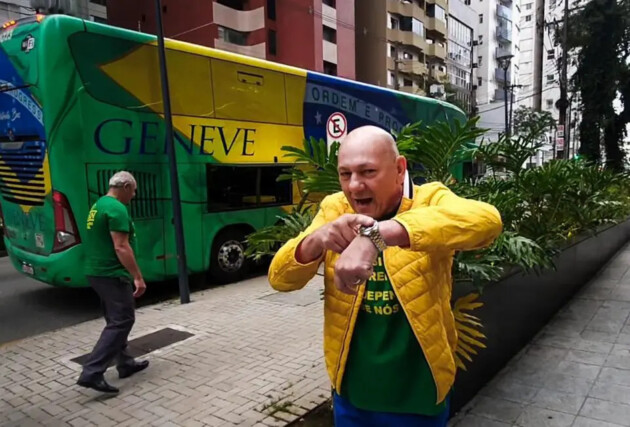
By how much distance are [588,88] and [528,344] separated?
1500cm

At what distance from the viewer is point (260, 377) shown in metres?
4.24

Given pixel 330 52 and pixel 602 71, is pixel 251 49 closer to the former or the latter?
pixel 330 52

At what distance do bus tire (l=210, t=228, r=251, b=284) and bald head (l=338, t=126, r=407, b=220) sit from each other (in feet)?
21.1

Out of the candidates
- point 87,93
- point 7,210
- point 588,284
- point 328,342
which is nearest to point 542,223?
point 588,284

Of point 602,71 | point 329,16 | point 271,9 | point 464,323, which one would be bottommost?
point 464,323

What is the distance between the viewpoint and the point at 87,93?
6141mm

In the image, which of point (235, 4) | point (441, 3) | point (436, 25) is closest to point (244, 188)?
point (235, 4)

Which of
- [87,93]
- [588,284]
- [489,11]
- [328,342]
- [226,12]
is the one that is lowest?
[588,284]

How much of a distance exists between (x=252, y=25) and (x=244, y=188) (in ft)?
74.3

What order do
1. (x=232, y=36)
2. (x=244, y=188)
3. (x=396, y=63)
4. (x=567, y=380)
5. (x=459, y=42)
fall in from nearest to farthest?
(x=567, y=380)
(x=244, y=188)
(x=232, y=36)
(x=396, y=63)
(x=459, y=42)

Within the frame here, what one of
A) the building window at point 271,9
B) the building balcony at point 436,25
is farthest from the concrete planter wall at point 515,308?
the building balcony at point 436,25

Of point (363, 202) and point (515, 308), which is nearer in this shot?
point (363, 202)

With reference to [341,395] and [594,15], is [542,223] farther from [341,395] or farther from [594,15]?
[594,15]

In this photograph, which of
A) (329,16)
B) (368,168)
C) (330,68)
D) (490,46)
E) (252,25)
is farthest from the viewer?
(490,46)
